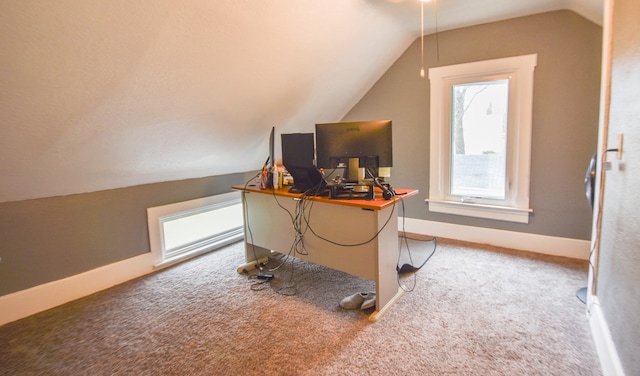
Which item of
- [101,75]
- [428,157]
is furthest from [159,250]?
[428,157]

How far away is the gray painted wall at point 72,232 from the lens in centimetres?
226

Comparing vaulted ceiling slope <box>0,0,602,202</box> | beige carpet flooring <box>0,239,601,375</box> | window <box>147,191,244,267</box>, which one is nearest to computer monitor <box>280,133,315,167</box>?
vaulted ceiling slope <box>0,0,602,202</box>

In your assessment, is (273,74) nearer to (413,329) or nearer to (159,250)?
(159,250)

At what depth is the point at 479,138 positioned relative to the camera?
339 centimetres

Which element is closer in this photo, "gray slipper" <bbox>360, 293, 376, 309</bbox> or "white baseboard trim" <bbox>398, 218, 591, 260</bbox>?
"gray slipper" <bbox>360, 293, 376, 309</bbox>

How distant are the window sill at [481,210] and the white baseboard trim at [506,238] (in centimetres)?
14

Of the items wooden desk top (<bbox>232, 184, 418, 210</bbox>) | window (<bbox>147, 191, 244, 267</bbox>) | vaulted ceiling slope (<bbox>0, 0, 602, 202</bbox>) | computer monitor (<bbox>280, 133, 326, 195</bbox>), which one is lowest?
window (<bbox>147, 191, 244, 267</bbox>)

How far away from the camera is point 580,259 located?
2.95 meters

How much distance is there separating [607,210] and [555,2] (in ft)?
6.37

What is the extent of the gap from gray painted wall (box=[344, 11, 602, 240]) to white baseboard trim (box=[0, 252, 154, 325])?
10.8ft

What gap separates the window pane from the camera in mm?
3250

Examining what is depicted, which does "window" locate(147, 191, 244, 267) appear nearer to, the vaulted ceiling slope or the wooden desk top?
the vaulted ceiling slope

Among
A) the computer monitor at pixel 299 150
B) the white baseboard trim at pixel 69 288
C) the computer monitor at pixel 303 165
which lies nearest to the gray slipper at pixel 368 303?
the computer monitor at pixel 303 165

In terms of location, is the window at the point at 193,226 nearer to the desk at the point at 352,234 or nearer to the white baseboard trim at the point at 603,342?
the desk at the point at 352,234
